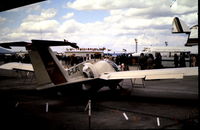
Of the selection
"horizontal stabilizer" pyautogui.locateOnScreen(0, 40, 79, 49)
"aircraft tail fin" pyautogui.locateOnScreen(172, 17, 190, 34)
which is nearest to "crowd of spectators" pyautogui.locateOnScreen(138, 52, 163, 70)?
"horizontal stabilizer" pyautogui.locateOnScreen(0, 40, 79, 49)

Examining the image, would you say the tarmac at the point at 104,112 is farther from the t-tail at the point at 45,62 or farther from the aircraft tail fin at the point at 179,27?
the aircraft tail fin at the point at 179,27

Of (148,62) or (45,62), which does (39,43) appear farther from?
(148,62)

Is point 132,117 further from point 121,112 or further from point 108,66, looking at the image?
point 108,66

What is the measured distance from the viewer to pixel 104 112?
9.35 meters

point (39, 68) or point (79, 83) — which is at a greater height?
point (39, 68)

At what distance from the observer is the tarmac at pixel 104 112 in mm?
7477

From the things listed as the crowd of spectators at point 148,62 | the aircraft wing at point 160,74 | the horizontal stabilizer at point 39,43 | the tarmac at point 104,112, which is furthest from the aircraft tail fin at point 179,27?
the horizontal stabilizer at point 39,43

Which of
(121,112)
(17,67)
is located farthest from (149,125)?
(17,67)

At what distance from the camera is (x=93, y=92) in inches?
523

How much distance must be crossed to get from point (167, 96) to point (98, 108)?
449 cm

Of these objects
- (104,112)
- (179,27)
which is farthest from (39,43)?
(179,27)

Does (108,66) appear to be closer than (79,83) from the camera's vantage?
No

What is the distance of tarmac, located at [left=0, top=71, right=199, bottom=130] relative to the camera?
294 inches

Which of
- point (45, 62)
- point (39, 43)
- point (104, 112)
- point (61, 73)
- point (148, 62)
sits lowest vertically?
point (104, 112)
